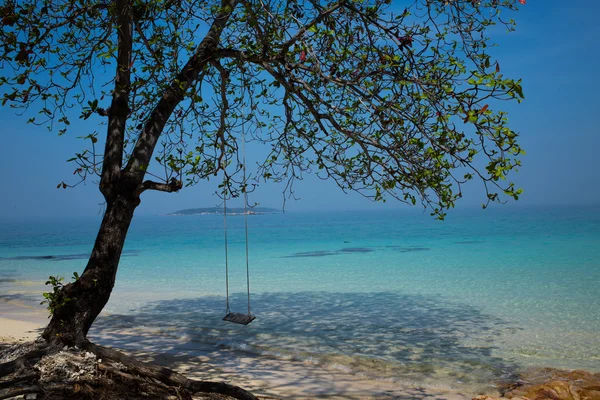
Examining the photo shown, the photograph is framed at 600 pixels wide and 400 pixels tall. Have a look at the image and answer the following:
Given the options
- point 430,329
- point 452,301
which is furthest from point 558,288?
point 430,329

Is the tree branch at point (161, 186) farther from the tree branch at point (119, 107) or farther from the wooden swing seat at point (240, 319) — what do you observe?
the wooden swing seat at point (240, 319)

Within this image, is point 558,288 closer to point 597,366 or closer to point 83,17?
point 597,366

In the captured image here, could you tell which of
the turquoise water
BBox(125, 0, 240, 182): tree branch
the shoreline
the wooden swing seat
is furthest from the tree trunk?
the turquoise water

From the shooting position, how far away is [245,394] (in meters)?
3.93

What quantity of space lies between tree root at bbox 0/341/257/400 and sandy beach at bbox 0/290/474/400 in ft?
2.67

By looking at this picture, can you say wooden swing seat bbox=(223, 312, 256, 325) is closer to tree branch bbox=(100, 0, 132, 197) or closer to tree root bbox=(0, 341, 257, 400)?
tree root bbox=(0, 341, 257, 400)

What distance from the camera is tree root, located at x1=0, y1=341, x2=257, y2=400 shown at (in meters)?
3.68

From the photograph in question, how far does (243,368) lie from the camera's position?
19.2ft

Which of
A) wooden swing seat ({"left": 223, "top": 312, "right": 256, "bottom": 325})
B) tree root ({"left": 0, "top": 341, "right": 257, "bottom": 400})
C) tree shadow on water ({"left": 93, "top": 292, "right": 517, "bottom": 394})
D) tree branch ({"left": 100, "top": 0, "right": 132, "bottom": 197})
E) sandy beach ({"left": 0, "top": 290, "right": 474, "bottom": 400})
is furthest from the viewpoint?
tree shadow on water ({"left": 93, "top": 292, "right": 517, "bottom": 394})

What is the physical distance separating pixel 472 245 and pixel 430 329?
18.1m

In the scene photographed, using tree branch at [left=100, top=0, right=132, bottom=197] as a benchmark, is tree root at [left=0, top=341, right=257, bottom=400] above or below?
below

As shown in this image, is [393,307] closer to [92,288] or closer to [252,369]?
[252,369]

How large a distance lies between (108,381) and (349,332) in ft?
16.0

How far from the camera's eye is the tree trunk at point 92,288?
14.0 ft
